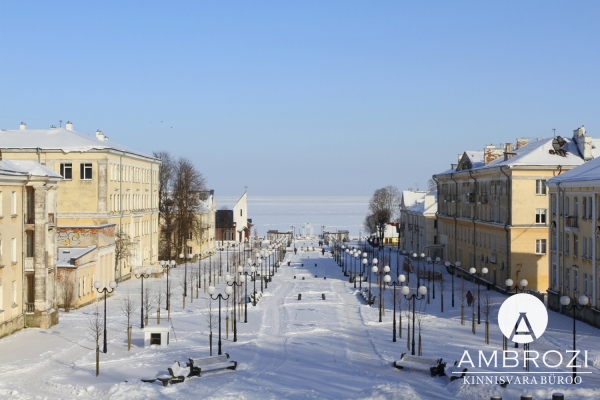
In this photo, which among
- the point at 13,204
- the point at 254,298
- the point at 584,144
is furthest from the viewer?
the point at 584,144

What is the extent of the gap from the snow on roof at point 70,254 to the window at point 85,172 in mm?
10814

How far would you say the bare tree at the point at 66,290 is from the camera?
42531 millimetres

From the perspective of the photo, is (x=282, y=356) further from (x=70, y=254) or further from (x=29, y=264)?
(x=70, y=254)

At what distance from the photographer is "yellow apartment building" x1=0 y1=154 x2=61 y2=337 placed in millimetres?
34062

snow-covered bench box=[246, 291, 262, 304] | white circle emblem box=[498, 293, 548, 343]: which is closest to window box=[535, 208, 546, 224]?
snow-covered bench box=[246, 291, 262, 304]

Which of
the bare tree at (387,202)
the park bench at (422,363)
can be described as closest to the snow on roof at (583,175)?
the park bench at (422,363)

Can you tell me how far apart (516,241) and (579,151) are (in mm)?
7342

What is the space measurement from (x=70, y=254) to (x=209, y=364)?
22.3 meters

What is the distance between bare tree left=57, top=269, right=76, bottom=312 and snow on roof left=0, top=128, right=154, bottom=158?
54.8 feet

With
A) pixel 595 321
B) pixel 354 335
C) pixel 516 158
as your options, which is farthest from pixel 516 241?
pixel 354 335

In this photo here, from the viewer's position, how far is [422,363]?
85.5ft

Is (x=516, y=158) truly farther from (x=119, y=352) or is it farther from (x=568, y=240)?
(x=119, y=352)

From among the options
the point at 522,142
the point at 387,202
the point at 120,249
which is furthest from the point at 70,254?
the point at 387,202

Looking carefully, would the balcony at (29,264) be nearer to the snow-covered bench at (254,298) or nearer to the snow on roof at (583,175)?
the snow-covered bench at (254,298)
